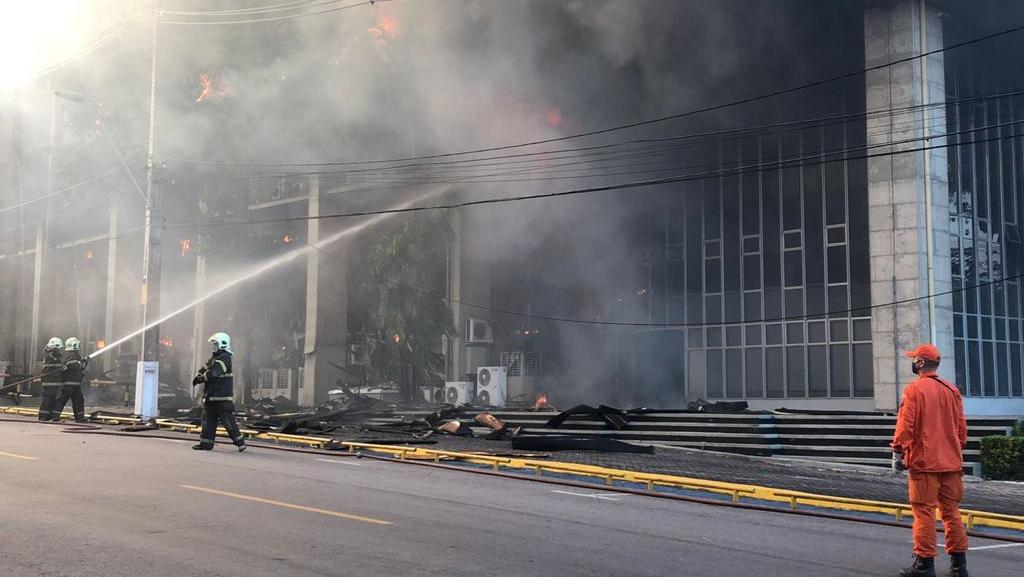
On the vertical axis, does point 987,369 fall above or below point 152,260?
below

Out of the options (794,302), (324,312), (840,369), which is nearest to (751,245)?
(794,302)

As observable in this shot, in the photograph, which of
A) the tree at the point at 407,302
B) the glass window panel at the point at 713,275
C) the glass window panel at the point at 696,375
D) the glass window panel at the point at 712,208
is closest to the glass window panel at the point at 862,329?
the glass window panel at the point at 713,275

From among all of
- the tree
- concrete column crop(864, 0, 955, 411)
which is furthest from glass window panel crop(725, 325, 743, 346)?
the tree

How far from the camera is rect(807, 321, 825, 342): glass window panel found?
82.4 ft

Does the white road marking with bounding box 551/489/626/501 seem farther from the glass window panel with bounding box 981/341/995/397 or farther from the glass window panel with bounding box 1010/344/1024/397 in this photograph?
the glass window panel with bounding box 1010/344/1024/397

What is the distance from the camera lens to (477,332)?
29.2 m

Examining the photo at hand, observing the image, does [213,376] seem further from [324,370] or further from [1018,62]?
[1018,62]

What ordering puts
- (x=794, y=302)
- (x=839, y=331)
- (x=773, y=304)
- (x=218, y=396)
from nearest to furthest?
1. (x=218, y=396)
2. (x=839, y=331)
3. (x=794, y=302)
4. (x=773, y=304)

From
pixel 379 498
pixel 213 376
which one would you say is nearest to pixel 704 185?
pixel 213 376

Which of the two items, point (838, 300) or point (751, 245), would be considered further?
point (751, 245)

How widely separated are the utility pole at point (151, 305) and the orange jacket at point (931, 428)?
52.7ft

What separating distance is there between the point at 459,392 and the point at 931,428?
22202 millimetres

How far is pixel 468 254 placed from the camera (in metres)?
28.7

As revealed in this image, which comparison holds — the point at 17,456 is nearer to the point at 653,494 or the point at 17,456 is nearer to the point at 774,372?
the point at 653,494
